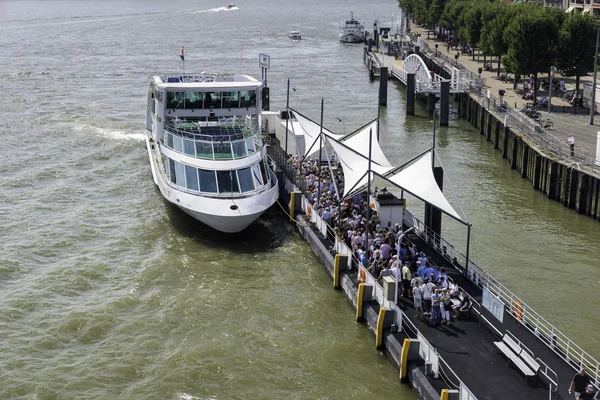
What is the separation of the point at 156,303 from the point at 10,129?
29.8 metres

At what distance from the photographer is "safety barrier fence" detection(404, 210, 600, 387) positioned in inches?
784

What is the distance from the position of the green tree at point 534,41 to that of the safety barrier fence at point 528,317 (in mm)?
26234

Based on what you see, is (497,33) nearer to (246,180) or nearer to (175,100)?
(175,100)

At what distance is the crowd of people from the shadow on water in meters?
1.89

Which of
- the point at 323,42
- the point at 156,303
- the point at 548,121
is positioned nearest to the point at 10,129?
the point at 156,303

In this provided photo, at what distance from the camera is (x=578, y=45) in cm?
5172

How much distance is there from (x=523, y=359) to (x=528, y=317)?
631 cm

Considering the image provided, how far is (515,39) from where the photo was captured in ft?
175

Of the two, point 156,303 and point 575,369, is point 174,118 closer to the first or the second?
point 156,303

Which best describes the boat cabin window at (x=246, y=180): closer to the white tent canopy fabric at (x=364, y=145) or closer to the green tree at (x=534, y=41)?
the white tent canopy fabric at (x=364, y=145)

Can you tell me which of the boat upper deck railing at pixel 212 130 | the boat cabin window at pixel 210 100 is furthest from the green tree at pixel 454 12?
the boat upper deck railing at pixel 212 130

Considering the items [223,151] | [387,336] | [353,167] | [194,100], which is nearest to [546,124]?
[353,167]

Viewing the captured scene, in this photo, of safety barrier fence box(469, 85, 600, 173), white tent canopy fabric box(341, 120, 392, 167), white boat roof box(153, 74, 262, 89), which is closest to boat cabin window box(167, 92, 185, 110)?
white boat roof box(153, 74, 262, 89)

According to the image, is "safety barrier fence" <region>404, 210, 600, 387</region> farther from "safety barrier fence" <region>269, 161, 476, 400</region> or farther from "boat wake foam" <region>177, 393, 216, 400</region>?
"boat wake foam" <region>177, 393, 216, 400</region>
